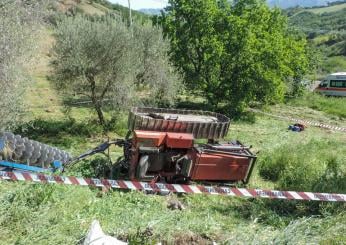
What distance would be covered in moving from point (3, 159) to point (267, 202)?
5.57m

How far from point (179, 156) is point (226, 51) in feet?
44.5

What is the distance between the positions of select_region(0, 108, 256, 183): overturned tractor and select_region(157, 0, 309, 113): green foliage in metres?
12.0

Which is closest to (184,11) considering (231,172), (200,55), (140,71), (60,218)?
(200,55)

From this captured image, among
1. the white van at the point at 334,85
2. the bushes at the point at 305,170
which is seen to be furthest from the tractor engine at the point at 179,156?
the white van at the point at 334,85

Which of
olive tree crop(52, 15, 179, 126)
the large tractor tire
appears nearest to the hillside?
olive tree crop(52, 15, 179, 126)

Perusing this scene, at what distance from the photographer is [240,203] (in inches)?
355

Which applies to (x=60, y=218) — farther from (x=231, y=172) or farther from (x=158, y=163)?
(x=231, y=172)

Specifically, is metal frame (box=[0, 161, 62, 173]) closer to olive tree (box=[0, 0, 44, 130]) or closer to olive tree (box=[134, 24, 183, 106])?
olive tree (box=[0, 0, 44, 130])

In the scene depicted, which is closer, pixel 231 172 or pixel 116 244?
pixel 116 244

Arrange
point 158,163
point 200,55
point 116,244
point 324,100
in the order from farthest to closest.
→ point 324,100 < point 200,55 < point 158,163 < point 116,244

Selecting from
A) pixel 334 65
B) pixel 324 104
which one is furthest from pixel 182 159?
pixel 334 65

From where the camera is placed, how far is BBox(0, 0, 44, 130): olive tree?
934cm

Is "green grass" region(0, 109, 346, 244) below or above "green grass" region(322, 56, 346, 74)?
above

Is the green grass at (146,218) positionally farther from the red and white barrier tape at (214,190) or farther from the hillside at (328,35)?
the hillside at (328,35)
